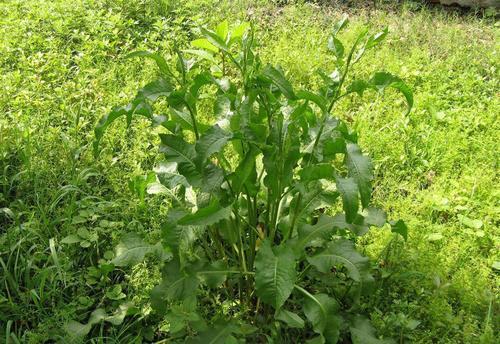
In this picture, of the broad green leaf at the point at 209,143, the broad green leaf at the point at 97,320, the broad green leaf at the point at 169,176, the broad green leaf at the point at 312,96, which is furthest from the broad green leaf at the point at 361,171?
the broad green leaf at the point at 97,320

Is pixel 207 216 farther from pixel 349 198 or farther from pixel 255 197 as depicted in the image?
pixel 349 198

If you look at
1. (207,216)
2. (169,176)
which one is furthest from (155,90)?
(207,216)

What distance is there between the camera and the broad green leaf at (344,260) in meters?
2.26

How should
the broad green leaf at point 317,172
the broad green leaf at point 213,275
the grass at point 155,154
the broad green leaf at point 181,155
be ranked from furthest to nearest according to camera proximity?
the grass at point 155,154
the broad green leaf at point 213,275
the broad green leaf at point 181,155
the broad green leaf at point 317,172

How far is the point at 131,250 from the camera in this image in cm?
237

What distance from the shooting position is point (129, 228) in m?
2.93

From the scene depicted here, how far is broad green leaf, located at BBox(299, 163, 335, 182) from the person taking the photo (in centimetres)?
207

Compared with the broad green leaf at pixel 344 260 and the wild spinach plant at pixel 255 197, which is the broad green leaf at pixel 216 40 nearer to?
the wild spinach plant at pixel 255 197

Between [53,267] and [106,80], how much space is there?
1.98 metres

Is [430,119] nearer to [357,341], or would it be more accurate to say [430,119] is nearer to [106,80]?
[357,341]

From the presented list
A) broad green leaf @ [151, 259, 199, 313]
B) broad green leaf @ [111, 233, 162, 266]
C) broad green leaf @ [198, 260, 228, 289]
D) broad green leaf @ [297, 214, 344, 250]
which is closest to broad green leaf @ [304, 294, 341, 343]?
broad green leaf @ [297, 214, 344, 250]

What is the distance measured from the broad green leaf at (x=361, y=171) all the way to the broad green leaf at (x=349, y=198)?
3cm

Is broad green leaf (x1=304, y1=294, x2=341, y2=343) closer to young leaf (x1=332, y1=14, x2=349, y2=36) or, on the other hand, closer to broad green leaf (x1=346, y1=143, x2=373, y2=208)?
broad green leaf (x1=346, y1=143, x2=373, y2=208)

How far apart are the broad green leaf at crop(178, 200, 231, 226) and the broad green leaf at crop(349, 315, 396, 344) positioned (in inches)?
33.2
